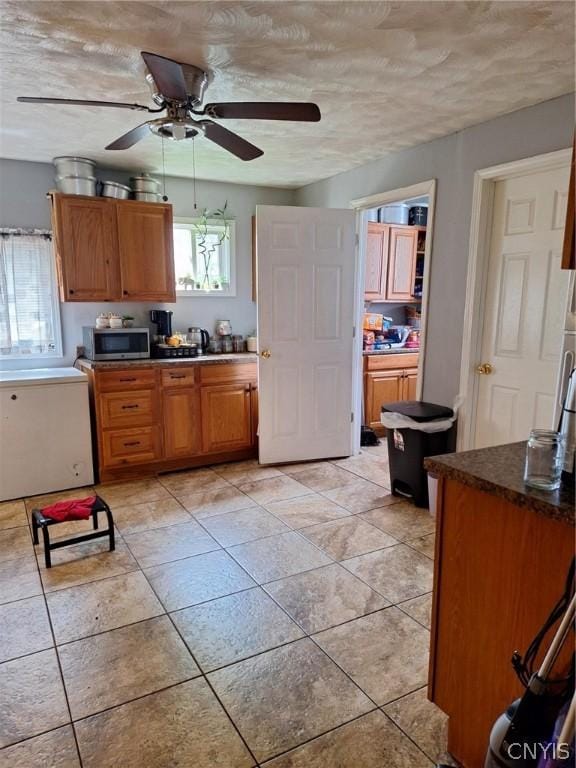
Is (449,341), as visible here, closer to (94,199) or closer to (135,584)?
(135,584)

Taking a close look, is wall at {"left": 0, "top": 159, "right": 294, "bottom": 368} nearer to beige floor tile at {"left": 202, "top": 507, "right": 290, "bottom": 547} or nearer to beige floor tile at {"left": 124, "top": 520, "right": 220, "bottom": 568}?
beige floor tile at {"left": 124, "top": 520, "right": 220, "bottom": 568}

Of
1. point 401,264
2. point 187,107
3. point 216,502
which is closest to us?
point 187,107

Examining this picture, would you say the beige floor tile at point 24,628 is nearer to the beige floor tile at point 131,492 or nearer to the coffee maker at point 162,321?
the beige floor tile at point 131,492

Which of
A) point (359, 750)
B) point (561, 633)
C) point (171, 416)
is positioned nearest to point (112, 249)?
point (171, 416)

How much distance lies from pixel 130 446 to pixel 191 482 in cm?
56

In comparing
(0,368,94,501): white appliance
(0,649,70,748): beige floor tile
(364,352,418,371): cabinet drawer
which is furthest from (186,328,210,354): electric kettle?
(0,649,70,748): beige floor tile

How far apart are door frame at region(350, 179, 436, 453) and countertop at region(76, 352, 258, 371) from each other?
0.96 metres

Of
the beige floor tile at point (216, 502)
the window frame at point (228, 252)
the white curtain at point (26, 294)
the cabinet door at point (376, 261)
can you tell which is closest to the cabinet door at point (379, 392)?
the cabinet door at point (376, 261)

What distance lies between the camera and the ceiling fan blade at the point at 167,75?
1741mm

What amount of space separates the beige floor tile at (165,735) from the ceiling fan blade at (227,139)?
2.42m

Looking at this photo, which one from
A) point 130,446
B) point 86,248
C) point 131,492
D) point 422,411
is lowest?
point 131,492

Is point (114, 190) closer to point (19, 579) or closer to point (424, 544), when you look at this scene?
point (19, 579)

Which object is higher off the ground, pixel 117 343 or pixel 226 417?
pixel 117 343

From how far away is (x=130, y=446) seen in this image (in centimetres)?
388
